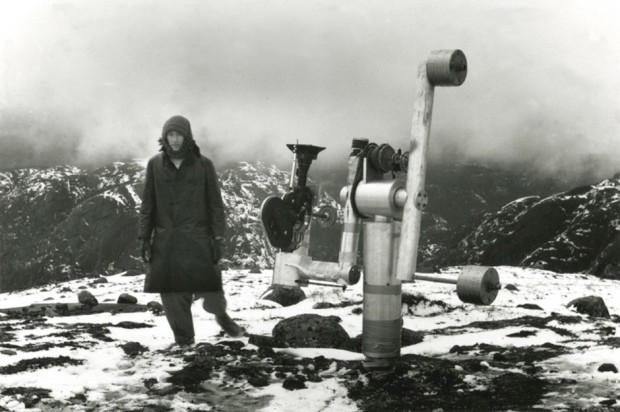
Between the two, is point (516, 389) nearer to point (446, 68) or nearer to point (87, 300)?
point (446, 68)

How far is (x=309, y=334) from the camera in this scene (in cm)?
737

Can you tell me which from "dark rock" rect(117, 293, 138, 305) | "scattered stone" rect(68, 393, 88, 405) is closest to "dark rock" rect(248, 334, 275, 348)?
"scattered stone" rect(68, 393, 88, 405)

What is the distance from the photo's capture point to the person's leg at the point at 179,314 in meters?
7.16

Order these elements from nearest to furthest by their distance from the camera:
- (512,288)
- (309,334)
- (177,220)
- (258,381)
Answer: (258,381)
(177,220)
(309,334)
(512,288)

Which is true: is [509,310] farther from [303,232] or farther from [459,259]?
[459,259]

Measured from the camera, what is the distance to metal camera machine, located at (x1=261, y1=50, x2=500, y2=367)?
5.80m

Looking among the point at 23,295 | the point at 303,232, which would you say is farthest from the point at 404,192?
the point at 23,295

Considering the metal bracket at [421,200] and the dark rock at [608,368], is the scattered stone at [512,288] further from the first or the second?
the metal bracket at [421,200]

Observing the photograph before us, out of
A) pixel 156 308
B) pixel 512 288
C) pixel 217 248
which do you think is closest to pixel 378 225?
pixel 217 248

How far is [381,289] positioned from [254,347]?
5.55 feet

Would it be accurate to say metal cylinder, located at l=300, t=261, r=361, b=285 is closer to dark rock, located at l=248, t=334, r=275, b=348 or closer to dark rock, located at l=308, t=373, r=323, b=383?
dark rock, located at l=308, t=373, r=323, b=383

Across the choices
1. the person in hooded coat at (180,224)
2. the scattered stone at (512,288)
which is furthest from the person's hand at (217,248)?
the scattered stone at (512,288)

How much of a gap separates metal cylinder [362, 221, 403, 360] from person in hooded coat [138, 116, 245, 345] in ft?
5.90

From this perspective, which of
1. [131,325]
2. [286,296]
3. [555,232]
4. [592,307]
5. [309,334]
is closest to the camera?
[309,334]
